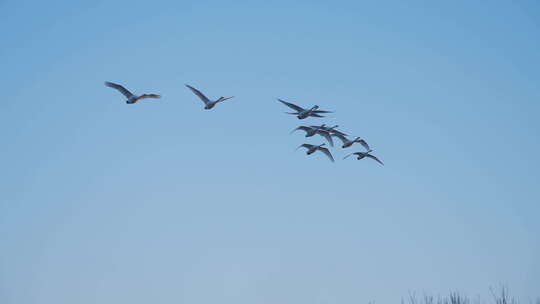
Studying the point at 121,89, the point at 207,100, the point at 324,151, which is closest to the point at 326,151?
the point at 324,151

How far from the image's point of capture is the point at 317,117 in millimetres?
50094

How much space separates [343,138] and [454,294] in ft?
224

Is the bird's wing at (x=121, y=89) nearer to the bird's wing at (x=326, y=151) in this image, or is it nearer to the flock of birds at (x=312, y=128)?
the flock of birds at (x=312, y=128)

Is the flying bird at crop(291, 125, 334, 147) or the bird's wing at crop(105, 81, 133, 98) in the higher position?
the flying bird at crop(291, 125, 334, 147)

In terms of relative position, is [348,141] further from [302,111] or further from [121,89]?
[121,89]

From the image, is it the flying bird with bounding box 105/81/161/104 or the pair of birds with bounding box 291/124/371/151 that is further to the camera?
the pair of birds with bounding box 291/124/371/151

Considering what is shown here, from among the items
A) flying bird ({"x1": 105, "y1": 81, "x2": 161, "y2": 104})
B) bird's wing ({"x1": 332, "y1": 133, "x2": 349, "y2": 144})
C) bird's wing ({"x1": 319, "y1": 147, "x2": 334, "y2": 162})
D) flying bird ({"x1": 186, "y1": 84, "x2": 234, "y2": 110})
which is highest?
bird's wing ({"x1": 332, "y1": 133, "x2": 349, "y2": 144})

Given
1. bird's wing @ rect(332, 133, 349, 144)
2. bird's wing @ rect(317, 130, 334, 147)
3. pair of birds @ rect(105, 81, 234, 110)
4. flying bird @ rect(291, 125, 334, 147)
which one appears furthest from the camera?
bird's wing @ rect(332, 133, 349, 144)

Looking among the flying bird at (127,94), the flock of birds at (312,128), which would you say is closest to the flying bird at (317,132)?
the flock of birds at (312,128)

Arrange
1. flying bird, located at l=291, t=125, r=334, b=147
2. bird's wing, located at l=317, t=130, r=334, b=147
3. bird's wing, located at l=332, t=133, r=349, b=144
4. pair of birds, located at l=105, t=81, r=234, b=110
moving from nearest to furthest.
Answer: pair of birds, located at l=105, t=81, r=234, b=110
flying bird, located at l=291, t=125, r=334, b=147
bird's wing, located at l=317, t=130, r=334, b=147
bird's wing, located at l=332, t=133, r=349, b=144

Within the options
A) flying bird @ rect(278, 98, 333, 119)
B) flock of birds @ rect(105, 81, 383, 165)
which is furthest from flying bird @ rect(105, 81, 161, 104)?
flying bird @ rect(278, 98, 333, 119)

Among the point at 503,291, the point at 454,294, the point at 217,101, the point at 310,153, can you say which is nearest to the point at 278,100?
the point at 217,101

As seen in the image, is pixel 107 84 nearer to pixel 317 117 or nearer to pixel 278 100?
pixel 278 100

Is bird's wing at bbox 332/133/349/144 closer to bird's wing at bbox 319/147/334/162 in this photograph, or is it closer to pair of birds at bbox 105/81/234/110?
bird's wing at bbox 319/147/334/162
